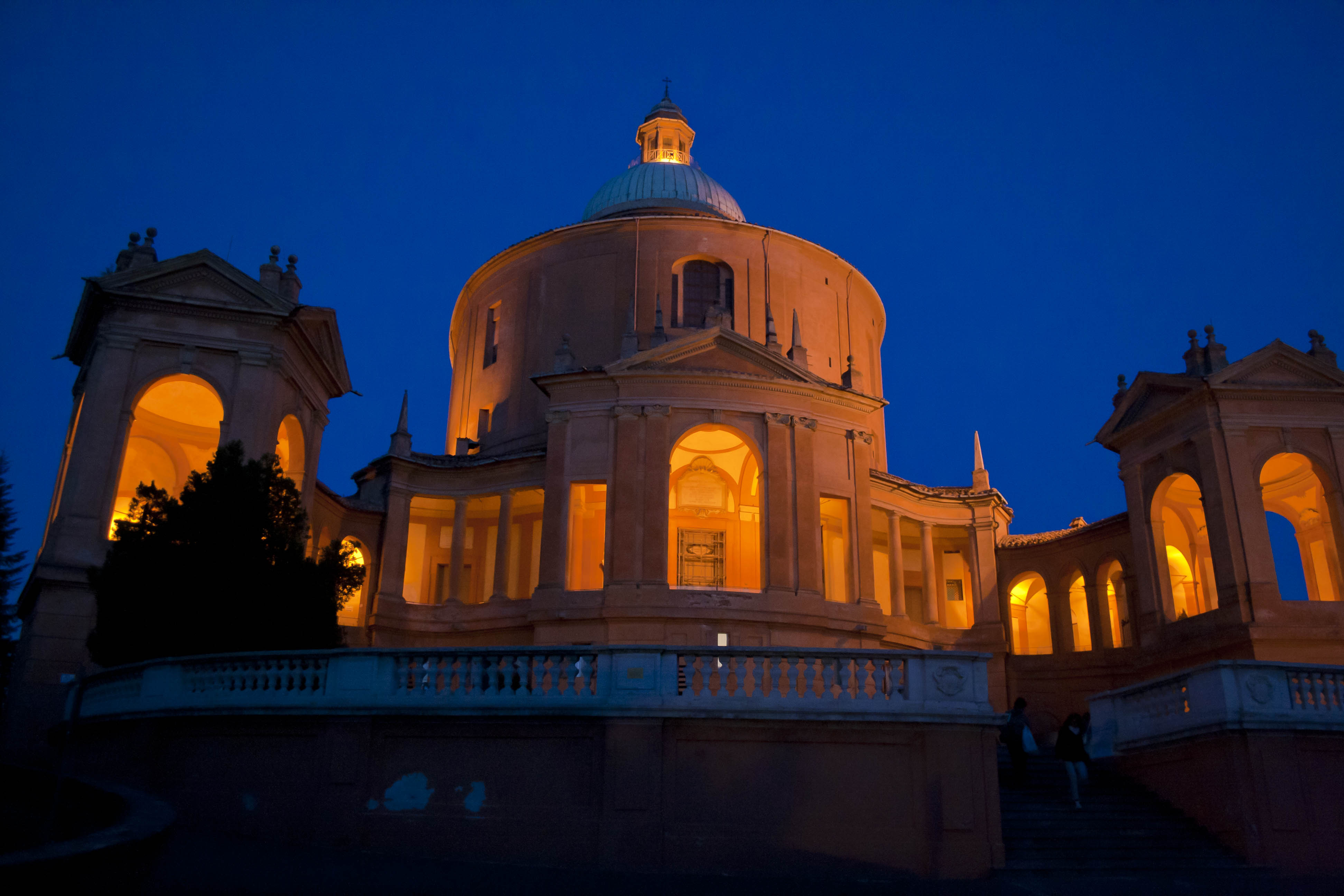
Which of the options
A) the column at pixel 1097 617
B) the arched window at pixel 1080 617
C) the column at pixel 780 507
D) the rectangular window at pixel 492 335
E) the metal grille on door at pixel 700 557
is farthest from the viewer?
the arched window at pixel 1080 617

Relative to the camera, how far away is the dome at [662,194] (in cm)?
4150

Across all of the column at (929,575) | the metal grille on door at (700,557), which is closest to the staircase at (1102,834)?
the metal grille on door at (700,557)

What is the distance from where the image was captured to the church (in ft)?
83.2

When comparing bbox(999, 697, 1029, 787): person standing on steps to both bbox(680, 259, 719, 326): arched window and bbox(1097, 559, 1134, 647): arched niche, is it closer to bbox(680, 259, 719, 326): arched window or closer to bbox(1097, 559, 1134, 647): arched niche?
bbox(1097, 559, 1134, 647): arched niche

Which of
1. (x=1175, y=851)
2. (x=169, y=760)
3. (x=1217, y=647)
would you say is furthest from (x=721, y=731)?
(x=1217, y=647)

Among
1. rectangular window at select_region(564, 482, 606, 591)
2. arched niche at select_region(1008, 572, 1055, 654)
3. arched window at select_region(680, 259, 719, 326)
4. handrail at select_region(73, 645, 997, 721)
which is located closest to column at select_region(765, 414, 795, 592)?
rectangular window at select_region(564, 482, 606, 591)

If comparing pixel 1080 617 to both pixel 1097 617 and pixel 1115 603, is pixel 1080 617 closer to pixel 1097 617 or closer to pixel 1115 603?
pixel 1115 603

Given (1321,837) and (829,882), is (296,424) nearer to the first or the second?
(829,882)

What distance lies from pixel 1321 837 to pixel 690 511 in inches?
788

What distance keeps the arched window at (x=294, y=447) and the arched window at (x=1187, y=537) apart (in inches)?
874

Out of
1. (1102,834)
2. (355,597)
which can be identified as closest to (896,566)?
(355,597)

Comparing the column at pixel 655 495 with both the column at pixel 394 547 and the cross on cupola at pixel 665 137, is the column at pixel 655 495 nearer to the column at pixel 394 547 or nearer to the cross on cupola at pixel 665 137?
the column at pixel 394 547

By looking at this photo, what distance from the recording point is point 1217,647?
2539 centimetres

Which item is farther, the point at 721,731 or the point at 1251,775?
the point at 1251,775
